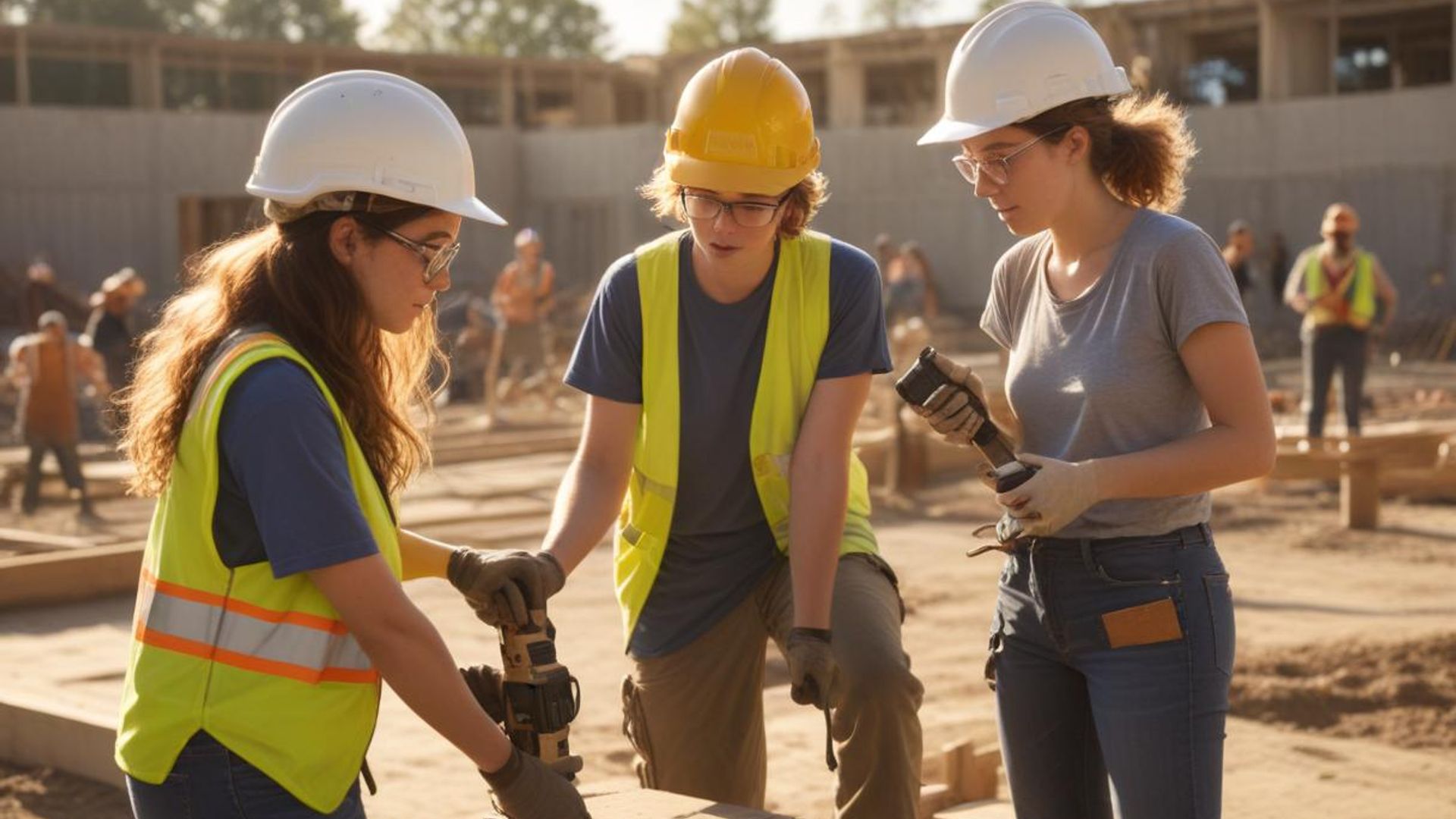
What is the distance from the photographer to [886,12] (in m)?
90.7

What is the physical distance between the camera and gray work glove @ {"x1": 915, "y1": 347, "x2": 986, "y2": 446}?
11.1 feet

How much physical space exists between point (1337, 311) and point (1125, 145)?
1007cm

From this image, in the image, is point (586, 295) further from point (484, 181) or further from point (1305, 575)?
point (1305, 575)

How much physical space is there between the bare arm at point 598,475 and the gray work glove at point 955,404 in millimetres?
767

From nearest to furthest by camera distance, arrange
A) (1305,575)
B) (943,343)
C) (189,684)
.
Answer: (189,684), (1305,575), (943,343)

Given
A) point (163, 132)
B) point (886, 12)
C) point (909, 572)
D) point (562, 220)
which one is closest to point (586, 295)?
point (562, 220)

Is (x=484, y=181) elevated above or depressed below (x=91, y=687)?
above

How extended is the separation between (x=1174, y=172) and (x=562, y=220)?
111ft

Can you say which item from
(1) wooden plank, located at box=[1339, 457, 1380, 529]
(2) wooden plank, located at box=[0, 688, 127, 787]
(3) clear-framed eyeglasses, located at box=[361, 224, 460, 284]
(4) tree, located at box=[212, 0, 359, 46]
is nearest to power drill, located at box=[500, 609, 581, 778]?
(3) clear-framed eyeglasses, located at box=[361, 224, 460, 284]

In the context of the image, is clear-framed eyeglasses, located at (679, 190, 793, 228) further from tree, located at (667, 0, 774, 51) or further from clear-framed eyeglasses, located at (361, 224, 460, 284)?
tree, located at (667, 0, 774, 51)

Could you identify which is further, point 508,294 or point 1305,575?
point 508,294


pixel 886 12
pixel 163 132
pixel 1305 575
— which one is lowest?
pixel 1305 575

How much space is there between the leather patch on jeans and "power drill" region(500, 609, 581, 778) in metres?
0.91

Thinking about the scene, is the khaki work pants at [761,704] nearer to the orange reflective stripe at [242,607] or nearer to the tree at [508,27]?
the orange reflective stripe at [242,607]
